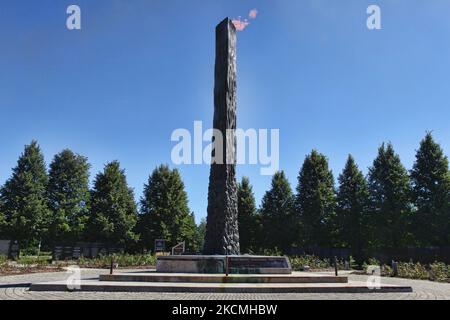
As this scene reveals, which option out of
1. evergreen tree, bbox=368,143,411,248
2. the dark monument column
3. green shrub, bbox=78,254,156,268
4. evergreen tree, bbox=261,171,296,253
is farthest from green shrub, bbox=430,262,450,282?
evergreen tree, bbox=261,171,296,253

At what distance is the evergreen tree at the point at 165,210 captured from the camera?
41.4m

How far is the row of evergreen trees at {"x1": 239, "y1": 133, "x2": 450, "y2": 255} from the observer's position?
3262 centimetres

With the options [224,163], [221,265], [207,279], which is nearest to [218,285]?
[207,279]

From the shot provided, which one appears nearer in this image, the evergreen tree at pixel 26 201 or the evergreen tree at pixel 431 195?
the evergreen tree at pixel 431 195

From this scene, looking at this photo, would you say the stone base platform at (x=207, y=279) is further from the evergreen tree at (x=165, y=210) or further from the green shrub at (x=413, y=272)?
the evergreen tree at (x=165, y=210)

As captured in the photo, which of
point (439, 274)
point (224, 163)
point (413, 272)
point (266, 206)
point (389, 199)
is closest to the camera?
point (224, 163)

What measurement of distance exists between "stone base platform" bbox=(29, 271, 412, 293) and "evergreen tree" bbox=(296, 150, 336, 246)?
24.3 metres

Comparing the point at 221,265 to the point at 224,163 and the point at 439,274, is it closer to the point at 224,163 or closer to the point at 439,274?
the point at 224,163

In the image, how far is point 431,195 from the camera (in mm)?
33062

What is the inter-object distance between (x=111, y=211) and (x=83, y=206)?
7280 mm

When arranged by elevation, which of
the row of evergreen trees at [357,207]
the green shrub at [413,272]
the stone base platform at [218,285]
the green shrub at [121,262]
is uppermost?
the row of evergreen trees at [357,207]

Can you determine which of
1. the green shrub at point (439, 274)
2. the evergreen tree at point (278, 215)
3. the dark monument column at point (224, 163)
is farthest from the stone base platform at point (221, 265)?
the evergreen tree at point (278, 215)

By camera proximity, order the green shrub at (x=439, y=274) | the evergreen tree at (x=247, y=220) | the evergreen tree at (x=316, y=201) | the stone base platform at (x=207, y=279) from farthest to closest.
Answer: the evergreen tree at (x=247, y=220), the evergreen tree at (x=316, y=201), the green shrub at (x=439, y=274), the stone base platform at (x=207, y=279)
